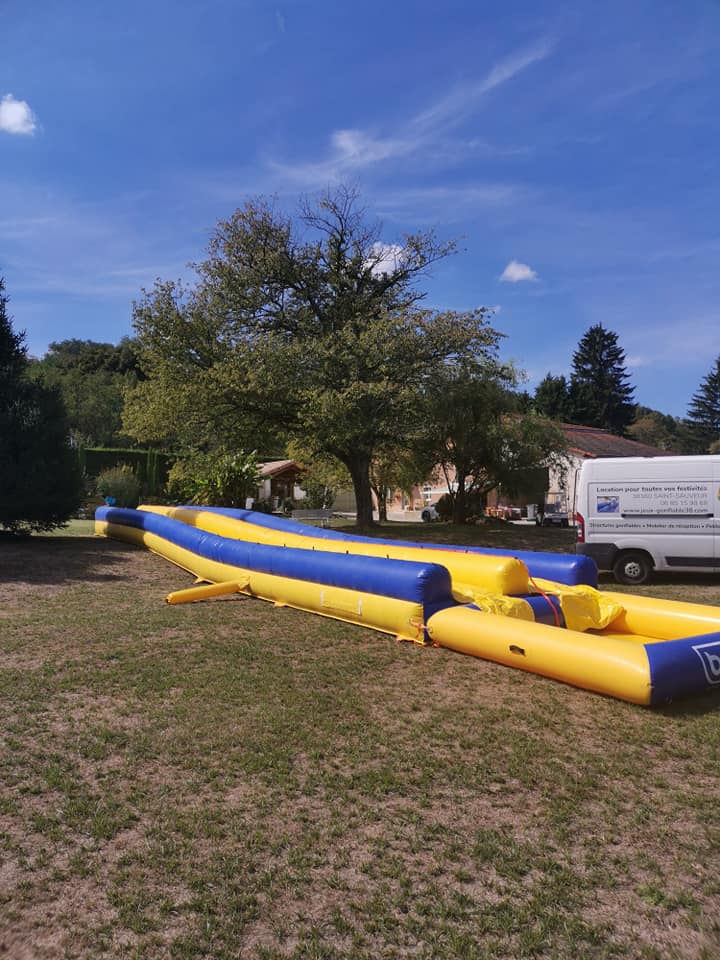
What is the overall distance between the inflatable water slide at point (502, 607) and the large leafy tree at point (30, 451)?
22.6 ft

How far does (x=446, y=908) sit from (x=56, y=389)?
54.6ft

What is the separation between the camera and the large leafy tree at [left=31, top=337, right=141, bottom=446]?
5591 cm

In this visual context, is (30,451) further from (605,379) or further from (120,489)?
(605,379)

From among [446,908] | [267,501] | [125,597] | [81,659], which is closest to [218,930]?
[446,908]

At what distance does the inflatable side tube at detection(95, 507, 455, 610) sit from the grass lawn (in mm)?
765

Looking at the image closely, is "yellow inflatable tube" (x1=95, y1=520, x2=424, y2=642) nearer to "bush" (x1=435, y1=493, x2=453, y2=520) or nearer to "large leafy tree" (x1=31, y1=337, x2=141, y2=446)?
"bush" (x1=435, y1=493, x2=453, y2=520)

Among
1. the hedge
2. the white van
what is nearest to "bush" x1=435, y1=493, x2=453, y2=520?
the white van

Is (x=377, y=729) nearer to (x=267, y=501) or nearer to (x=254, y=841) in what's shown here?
(x=254, y=841)

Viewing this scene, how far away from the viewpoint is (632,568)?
12039 millimetres

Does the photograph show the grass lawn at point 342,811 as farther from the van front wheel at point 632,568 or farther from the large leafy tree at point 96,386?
the large leafy tree at point 96,386

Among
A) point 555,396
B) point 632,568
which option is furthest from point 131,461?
point 555,396

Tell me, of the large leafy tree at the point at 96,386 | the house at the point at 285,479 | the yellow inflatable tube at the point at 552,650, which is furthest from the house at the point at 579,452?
the large leafy tree at the point at 96,386

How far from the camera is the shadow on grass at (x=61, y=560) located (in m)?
11.1

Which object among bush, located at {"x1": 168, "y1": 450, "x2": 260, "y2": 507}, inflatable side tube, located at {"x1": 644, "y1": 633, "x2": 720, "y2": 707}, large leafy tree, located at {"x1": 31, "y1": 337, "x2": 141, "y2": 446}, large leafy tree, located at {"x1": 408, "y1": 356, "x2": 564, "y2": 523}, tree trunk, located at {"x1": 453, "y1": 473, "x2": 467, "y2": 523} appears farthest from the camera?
large leafy tree, located at {"x1": 31, "y1": 337, "x2": 141, "y2": 446}
